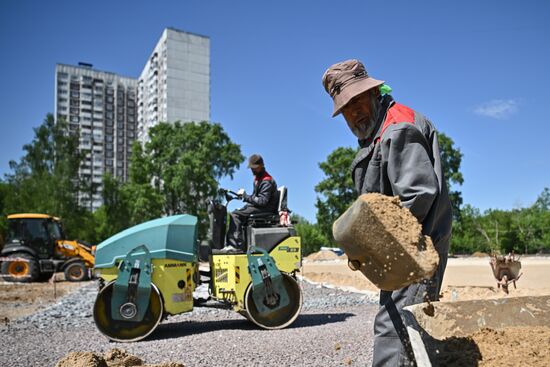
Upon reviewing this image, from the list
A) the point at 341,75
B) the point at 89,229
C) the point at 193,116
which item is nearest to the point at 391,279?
the point at 341,75

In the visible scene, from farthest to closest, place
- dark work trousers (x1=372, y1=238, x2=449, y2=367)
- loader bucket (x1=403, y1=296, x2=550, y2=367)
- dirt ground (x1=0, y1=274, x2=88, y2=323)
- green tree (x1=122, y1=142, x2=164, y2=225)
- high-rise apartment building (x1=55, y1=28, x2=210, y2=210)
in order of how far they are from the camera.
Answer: high-rise apartment building (x1=55, y1=28, x2=210, y2=210), green tree (x1=122, y1=142, x2=164, y2=225), dirt ground (x1=0, y1=274, x2=88, y2=323), dark work trousers (x1=372, y1=238, x2=449, y2=367), loader bucket (x1=403, y1=296, x2=550, y2=367)

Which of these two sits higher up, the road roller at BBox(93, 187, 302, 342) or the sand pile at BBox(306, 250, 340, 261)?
the road roller at BBox(93, 187, 302, 342)

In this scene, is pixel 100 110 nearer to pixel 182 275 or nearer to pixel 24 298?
pixel 24 298

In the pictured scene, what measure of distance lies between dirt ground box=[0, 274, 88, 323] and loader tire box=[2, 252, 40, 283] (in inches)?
26.7

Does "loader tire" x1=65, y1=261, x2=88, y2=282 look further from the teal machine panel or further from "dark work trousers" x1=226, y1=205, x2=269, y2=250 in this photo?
the teal machine panel

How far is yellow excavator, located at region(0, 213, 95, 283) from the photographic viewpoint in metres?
17.8

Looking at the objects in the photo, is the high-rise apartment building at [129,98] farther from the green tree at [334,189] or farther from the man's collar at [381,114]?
the man's collar at [381,114]

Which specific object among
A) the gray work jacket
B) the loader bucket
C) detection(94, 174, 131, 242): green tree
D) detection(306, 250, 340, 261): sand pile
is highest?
detection(94, 174, 131, 242): green tree

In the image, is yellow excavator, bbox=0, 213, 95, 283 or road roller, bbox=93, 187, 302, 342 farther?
yellow excavator, bbox=0, 213, 95, 283

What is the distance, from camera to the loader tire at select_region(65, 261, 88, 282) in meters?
18.2

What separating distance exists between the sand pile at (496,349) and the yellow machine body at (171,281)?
15.3 ft

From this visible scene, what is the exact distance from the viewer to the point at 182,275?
6.57 m

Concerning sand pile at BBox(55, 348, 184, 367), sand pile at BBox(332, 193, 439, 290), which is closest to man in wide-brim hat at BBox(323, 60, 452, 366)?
sand pile at BBox(332, 193, 439, 290)

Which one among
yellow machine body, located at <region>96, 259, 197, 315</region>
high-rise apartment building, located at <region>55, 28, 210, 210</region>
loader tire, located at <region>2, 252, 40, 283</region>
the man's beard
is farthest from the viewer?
high-rise apartment building, located at <region>55, 28, 210, 210</region>
